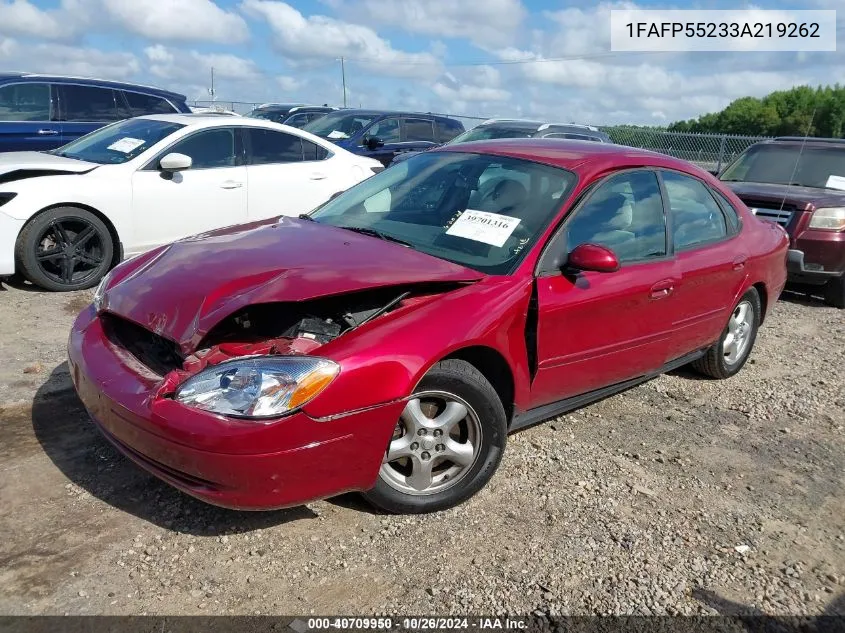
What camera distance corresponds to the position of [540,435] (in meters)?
4.01

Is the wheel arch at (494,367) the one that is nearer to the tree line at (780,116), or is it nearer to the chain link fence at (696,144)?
the chain link fence at (696,144)

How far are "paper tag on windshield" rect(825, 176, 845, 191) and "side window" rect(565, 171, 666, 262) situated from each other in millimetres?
4857

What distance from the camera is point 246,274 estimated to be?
3029 mm

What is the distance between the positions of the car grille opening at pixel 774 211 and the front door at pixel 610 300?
385 centimetres

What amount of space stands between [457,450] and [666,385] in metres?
2.39

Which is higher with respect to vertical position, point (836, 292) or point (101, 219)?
point (101, 219)

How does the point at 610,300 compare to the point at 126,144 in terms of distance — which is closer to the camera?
the point at 610,300

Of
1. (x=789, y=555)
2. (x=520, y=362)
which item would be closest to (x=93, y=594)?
(x=520, y=362)

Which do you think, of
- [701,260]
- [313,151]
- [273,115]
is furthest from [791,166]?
[273,115]

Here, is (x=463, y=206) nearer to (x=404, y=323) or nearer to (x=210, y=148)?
(x=404, y=323)

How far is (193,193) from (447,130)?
7566 millimetres

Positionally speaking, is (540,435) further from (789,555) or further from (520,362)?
(789,555)

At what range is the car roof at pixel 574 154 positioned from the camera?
12.6ft

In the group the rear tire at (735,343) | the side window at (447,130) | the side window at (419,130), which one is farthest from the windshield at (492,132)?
the rear tire at (735,343)
